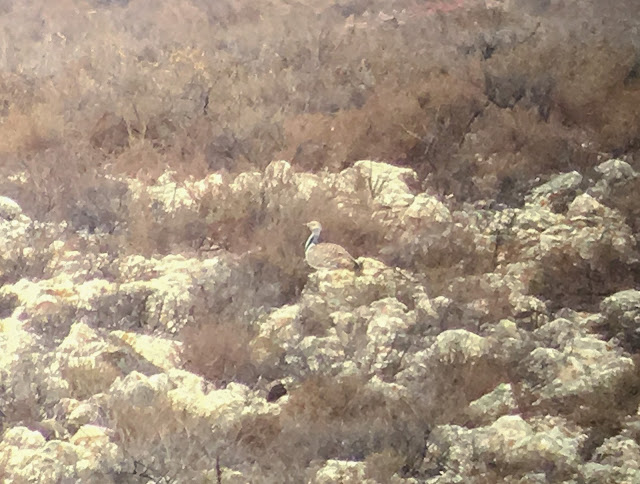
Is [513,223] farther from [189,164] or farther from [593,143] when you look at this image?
[189,164]

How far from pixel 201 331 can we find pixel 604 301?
90 centimetres

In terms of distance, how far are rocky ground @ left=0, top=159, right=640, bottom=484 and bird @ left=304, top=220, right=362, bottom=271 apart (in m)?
0.02

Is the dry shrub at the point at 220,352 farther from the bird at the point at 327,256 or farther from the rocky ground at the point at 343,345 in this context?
the bird at the point at 327,256

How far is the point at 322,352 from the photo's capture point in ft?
5.01

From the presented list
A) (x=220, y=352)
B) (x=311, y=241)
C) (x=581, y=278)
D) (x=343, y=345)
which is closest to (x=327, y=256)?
(x=311, y=241)

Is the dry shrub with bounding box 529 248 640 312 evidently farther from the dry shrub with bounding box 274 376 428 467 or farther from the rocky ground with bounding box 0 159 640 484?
the dry shrub with bounding box 274 376 428 467

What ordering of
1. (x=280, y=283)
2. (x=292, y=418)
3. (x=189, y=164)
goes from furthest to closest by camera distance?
(x=189, y=164)
(x=280, y=283)
(x=292, y=418)

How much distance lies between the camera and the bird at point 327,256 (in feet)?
5.50

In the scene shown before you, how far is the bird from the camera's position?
1.68 metres

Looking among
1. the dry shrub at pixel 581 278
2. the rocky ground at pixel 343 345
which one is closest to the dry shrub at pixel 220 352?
the rocky ground at pixel 343 345

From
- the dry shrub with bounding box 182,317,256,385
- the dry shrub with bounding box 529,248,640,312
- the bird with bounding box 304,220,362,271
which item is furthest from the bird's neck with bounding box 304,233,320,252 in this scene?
the dry shrub with bounding box 529,248,640,312

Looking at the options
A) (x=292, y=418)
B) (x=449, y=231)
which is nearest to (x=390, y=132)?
(x=449, y=231)

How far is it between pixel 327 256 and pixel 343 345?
24 cm

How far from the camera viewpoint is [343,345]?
1.54 metres
